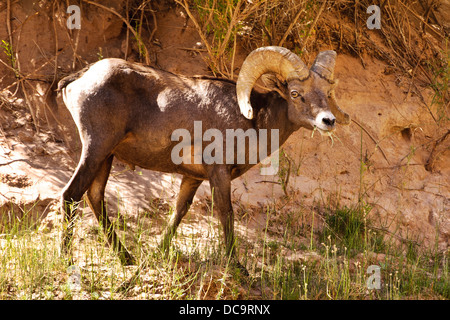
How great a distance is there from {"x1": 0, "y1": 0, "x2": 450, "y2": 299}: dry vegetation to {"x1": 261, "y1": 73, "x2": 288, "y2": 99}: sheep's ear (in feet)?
4.08

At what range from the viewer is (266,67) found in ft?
19.7

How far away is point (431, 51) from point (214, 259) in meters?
6.34

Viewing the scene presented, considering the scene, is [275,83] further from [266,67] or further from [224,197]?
[224,197]

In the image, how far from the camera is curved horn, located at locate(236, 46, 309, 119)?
586cm

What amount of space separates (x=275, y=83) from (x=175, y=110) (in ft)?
3.45

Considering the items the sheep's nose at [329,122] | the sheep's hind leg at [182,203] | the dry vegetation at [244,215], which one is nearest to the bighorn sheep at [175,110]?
the sheep's nose at [329,122]

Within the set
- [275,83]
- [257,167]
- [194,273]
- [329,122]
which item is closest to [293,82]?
[275,83]

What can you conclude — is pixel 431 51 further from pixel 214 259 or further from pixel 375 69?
pixel 214 259

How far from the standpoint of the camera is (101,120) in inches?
220

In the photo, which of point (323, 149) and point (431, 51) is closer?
point (323, 149)

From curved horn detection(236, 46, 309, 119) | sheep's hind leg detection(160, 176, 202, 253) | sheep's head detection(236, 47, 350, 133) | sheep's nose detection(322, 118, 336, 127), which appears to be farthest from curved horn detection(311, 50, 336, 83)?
sheep's hind leg detection(160, 176, 202, 253)

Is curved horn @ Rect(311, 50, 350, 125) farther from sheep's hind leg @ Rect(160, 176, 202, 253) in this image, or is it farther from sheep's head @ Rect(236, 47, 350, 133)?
sheep's hind leg @ Rect(160, 176, 202, 253)
